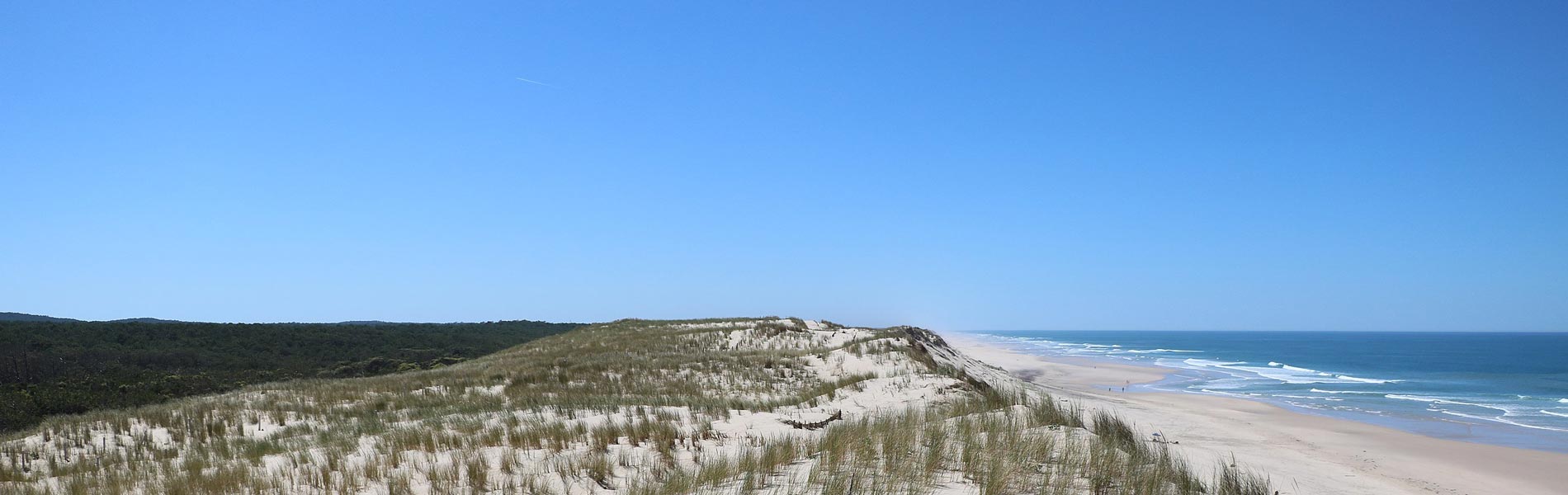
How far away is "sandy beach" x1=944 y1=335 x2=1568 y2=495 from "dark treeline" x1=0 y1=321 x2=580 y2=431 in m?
23.9

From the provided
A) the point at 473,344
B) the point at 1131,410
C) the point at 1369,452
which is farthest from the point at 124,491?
the point at 473,344

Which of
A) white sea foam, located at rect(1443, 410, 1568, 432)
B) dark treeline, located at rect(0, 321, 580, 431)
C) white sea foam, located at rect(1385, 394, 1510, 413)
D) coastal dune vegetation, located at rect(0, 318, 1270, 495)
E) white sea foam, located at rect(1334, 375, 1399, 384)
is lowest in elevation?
white sea foam, located at rect(1443, 410, 1568, 432)

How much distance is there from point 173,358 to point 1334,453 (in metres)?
42.8

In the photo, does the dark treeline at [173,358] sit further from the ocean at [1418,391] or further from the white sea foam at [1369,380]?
the white sea foam at [1369,380]

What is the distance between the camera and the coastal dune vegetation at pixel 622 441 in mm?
6414

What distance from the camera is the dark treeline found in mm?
19547

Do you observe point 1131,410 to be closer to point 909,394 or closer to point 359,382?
point 909,394

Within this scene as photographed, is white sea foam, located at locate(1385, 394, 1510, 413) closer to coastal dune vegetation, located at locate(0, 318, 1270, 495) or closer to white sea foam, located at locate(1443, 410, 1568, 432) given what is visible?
white sea foam, located at locate(1443, 410, 1568, 432)

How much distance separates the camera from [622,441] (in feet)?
29.0

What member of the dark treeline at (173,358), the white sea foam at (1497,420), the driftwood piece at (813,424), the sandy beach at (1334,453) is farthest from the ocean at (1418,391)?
the dark treeline at (173,358)

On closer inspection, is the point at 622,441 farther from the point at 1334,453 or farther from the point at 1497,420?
the point at 1497,420

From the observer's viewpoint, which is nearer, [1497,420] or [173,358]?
[1497,420]

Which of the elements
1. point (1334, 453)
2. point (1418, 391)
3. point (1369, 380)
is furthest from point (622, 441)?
point (1369, 380)

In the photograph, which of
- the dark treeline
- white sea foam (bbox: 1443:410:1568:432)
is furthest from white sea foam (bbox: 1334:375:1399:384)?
the dark treeline
